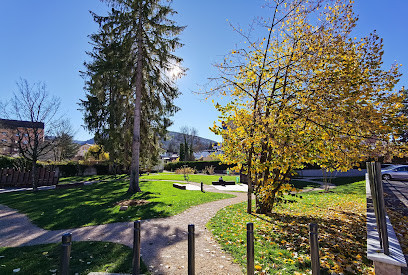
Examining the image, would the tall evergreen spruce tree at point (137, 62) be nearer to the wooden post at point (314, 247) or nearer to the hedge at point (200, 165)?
the wooden post at point (314, 247)

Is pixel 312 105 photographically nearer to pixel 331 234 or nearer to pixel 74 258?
pixel 331 234

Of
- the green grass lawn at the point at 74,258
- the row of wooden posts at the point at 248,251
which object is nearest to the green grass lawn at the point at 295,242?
the row of wooden posts at the point at 248,251

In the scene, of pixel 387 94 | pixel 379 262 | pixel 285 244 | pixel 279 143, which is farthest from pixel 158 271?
pixel 387 94

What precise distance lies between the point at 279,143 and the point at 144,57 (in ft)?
40.1

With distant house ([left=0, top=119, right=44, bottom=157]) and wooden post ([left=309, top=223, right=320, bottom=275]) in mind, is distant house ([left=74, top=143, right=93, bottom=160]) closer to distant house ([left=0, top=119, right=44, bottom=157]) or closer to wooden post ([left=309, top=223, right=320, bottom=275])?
distant house ([left=0, top=119, right=44, bottom=157])

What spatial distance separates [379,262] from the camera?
9.93 feet

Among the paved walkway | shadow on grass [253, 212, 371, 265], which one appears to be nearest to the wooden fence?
the paved walkway

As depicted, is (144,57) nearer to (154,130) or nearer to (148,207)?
(154,130)

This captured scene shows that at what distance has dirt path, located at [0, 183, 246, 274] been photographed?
13.8ft

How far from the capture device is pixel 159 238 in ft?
19.2

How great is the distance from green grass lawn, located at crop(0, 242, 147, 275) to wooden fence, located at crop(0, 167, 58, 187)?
18.6 metres

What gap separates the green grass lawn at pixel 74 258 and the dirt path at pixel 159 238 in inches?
15.8

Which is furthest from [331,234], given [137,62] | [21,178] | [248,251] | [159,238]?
[21,178]

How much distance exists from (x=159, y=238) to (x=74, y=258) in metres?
2.02
